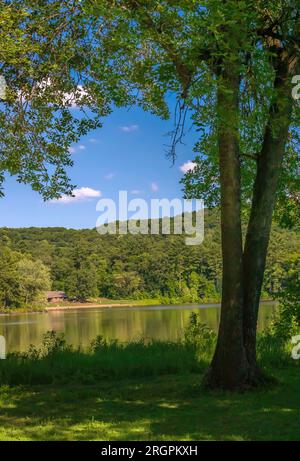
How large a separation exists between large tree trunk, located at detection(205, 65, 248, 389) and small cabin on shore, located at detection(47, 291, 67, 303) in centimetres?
10076

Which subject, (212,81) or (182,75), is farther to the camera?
(182,75)

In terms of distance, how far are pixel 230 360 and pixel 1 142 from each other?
6366 mm

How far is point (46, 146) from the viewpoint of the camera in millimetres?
12242

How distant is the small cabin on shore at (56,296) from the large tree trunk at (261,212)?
101 m

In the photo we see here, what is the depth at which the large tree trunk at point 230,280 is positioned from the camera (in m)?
9.09

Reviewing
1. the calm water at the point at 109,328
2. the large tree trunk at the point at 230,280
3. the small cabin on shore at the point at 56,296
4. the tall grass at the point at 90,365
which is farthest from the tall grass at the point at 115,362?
the small cabin on shore at the point at 56,296

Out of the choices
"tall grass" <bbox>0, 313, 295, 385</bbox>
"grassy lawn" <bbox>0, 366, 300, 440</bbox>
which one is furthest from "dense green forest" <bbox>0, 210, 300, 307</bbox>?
"grassy lawn" <bbox>0, 366, 300, 440</bbox>

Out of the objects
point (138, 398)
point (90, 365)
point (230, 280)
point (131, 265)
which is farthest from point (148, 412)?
point (131, 265)

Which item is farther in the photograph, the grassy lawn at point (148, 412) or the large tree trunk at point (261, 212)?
the large tree trunk at point (261, 212)

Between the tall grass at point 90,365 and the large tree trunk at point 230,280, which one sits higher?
the large tree trunk at point 230,280

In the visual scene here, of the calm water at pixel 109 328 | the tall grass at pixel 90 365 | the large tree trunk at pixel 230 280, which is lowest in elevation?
the calm water at pixel 109 328

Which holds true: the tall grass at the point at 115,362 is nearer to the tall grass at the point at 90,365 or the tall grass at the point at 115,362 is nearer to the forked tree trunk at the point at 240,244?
the tall grass at the point at 90,365

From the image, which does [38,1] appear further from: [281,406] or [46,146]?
[281,406]

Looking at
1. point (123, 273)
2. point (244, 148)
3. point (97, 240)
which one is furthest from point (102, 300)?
point (244, 148)
